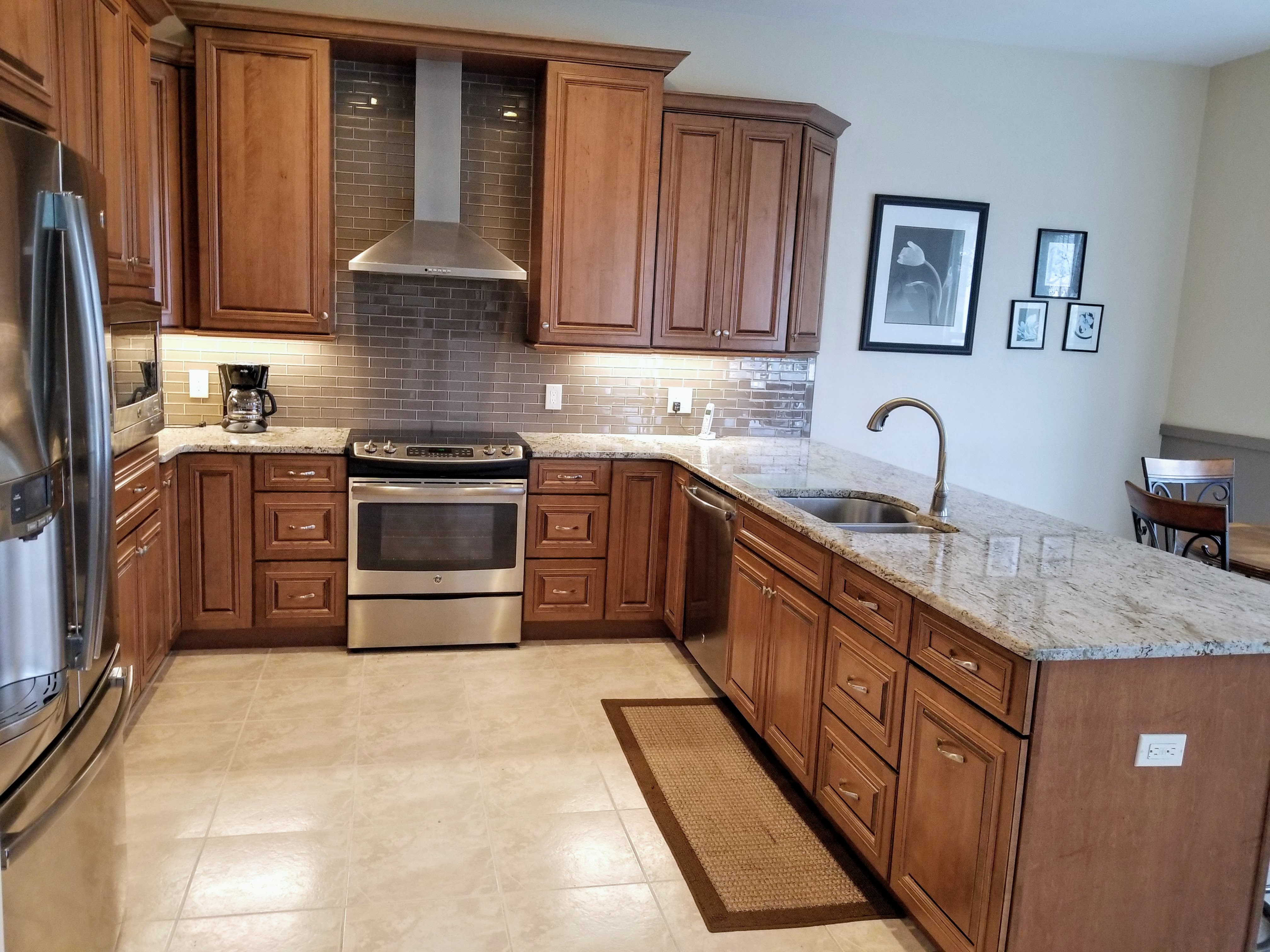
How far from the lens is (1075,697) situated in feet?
6.07

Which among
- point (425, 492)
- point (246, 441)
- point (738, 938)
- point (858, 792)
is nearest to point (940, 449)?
point (858, 792)

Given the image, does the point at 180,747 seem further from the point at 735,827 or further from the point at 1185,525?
the point at 1185,525

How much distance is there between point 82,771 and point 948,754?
68.0 inches

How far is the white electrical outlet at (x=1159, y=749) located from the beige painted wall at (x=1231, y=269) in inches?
139

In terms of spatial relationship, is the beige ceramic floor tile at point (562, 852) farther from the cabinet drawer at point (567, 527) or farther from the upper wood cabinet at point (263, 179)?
the upper wood cabinet at point (263, 179)

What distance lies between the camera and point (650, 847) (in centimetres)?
269

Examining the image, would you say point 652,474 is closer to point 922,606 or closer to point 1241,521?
point 922,606

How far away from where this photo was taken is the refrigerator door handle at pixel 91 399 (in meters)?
1.66

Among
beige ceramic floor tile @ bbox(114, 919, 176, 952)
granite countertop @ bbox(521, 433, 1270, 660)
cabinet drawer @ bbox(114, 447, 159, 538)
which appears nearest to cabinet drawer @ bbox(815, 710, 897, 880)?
granite countertop @ bbox(521, 433, 1270, 660)

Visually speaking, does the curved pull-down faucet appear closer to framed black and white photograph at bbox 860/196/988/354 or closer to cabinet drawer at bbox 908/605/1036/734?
cabinet drawer at bbox 908/605/1036/734

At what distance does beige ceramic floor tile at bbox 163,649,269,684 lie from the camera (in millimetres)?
3732

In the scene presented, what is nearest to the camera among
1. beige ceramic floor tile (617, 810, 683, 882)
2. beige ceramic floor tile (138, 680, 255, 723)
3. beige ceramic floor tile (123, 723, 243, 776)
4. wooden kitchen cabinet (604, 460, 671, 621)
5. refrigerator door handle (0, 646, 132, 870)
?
refrigerator door handle (0, 646, 132, 870)

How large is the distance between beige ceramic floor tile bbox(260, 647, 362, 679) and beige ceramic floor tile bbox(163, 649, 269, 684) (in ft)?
0.14

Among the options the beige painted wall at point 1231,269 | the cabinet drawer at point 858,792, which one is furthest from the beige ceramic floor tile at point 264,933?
the beige painted wall at point 1231,269
